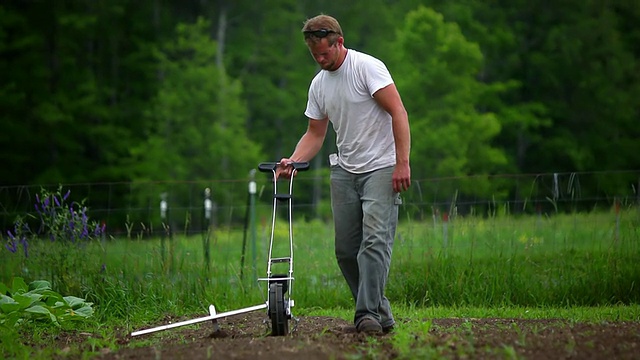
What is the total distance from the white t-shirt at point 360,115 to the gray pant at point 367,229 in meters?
0.10

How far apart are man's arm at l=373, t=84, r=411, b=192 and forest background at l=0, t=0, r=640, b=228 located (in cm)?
2274

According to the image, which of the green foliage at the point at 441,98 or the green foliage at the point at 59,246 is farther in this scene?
the green foliage at the point at 441,98

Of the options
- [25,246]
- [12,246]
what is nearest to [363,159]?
[25,246]

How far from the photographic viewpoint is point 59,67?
122 feet

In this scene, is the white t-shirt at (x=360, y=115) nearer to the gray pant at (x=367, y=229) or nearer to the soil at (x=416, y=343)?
the gray pant at (x=367, y=229)

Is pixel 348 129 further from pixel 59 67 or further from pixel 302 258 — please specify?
pixel 59 67

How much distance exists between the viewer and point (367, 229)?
7543mm

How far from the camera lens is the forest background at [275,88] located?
31.4 meters

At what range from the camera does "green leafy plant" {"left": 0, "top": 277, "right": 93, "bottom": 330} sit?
8664mm

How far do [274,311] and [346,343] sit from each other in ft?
2.16

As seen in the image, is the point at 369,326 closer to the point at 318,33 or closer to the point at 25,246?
the point at 318,33

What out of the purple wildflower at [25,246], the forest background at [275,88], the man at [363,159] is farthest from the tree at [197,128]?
the man at [363,159]

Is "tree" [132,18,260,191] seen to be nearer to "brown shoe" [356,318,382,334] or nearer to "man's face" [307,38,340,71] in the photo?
"man's face" [307,38,340,71]

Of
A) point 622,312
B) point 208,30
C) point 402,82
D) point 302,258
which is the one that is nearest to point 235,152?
point 402,82
